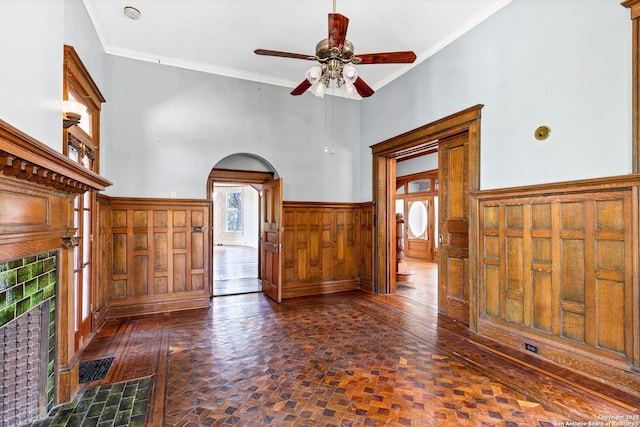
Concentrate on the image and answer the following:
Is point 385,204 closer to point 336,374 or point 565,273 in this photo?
point 565,273

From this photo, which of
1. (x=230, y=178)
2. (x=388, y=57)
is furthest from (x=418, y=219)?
(x=388, y=57)

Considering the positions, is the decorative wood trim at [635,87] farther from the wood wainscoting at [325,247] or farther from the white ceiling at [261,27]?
the wood wainscoting at [325,247]

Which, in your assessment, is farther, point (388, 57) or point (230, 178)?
point (230, 178)

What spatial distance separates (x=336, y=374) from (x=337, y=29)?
292 cm

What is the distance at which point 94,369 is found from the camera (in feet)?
9.33

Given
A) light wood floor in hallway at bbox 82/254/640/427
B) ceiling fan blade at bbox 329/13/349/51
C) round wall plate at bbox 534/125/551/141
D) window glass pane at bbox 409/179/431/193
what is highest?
ceiling fan blade at bbox 329/13/349/51

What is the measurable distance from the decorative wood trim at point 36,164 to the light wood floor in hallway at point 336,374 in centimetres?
172

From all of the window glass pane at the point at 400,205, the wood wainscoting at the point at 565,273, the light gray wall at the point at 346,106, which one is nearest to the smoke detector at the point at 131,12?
the light gray wall at the point at 346,106

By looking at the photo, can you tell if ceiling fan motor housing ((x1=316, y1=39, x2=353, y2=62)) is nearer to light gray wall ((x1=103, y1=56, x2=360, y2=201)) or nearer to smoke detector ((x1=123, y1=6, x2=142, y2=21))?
smoke detector ((x1=123, y1=6, x2=142, y2=21))

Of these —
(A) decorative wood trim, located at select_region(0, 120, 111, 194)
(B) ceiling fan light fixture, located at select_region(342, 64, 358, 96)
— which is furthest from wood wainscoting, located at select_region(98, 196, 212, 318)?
Result: (B) ceiling fan light fixture, located at select_region(342, 64, 358, 96)

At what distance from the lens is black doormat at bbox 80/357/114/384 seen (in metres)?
2.69

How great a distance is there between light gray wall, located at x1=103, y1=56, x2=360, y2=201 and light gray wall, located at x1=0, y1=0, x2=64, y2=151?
2.21 meters

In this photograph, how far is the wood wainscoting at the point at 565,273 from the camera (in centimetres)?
248

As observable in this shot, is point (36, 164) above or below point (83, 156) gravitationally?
below
